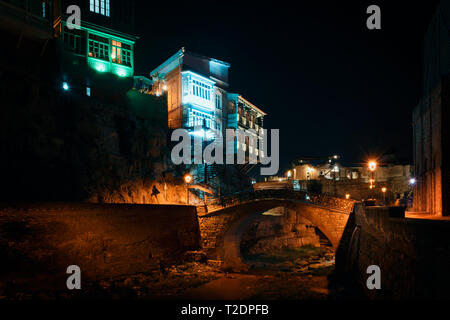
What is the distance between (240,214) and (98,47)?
19.9m

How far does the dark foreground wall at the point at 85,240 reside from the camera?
14.5 m

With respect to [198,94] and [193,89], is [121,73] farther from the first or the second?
[198,94]

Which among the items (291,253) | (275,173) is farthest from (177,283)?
(275,173)

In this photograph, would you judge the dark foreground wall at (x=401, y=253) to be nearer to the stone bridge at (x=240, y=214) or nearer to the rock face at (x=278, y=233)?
the stone bridge at (x=240, y=214)

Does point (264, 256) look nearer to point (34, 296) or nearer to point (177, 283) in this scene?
point (177, 283)

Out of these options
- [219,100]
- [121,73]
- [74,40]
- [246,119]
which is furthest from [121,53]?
[246,119]

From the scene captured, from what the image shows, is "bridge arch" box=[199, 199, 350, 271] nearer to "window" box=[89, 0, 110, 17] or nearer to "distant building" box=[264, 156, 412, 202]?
"distant building" box=[264, 156, 412, 202]

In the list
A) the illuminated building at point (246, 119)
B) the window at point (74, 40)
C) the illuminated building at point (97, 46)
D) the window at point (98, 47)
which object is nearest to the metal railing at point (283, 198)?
the illuminated building at point (97, 46)

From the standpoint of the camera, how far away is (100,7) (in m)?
28.9

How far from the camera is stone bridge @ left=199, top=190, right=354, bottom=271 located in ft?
71.3

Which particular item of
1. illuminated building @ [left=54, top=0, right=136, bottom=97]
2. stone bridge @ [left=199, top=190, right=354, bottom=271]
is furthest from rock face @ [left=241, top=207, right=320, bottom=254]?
illuminated building @ [left=54, top=0, right=136, bottom=97]

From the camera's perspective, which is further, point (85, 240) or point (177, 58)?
point (177, 58)
